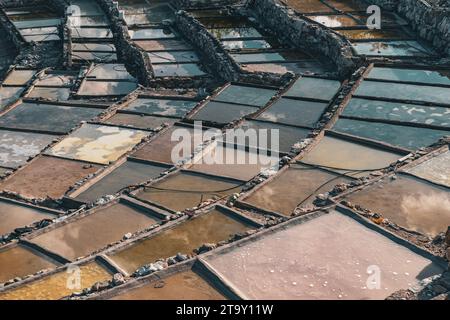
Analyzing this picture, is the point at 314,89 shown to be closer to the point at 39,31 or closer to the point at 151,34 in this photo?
the point at 151,34

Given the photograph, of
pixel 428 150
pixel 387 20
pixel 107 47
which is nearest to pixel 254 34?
pixel 387 20

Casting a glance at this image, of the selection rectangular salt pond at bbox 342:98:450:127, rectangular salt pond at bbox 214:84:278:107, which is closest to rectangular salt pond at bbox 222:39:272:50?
rectangular salt pond at bbox 214:84:278:107

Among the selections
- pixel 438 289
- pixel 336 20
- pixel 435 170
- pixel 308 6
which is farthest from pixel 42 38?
pixel 438 289

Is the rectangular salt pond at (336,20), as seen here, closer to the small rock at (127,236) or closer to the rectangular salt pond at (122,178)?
the rectangular salt pond at (122,178)

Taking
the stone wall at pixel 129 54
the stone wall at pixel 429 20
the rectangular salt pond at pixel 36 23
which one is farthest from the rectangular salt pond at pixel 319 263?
the rectangular salt pond at pixel 36 23

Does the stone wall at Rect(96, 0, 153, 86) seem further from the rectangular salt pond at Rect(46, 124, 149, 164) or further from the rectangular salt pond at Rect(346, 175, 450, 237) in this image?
the rectangular salt pond at Rect(346, 175, 450, 237)

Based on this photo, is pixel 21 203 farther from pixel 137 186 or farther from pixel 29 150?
pixel 29 150
